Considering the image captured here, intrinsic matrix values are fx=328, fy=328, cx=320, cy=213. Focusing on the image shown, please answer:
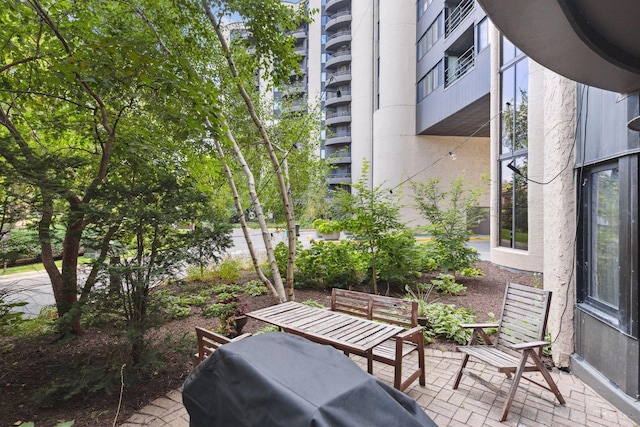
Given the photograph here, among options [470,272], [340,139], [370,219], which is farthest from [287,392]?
[340,139]

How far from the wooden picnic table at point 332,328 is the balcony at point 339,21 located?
42.0 meters

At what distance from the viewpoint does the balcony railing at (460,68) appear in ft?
Result: 51.6

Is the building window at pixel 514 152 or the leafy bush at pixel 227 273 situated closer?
the leafy bush at pixel 227 273

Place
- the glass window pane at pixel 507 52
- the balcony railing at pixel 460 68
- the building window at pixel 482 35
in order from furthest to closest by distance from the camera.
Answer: the balcony railing at pixel 460 68, the building window at pixel 482 35, the glass window pane at pixel 507 52

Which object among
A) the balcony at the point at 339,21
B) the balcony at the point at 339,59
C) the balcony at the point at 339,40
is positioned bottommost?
the balcony at the point at 339,59

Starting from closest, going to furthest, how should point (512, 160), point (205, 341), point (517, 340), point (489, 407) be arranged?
point (205, 341)
point (489, 407)
point (517, 340)
point (512, 160)

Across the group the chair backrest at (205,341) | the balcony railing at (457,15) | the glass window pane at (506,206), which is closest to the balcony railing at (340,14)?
the balcony railing at (457,15)

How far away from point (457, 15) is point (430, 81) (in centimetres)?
393

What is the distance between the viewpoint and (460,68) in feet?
54.9

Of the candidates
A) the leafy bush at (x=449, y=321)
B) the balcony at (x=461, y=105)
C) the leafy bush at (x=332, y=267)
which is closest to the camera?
the leafy bush at (x=449, y=321)

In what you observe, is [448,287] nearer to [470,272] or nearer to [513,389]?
[470,272]

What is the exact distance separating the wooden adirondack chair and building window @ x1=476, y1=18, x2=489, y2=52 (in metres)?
13.0

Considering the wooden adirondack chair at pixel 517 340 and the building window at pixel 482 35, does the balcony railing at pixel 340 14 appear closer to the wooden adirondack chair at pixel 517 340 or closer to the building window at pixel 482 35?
the building window at pixel 482 35

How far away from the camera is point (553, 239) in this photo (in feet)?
13.5
